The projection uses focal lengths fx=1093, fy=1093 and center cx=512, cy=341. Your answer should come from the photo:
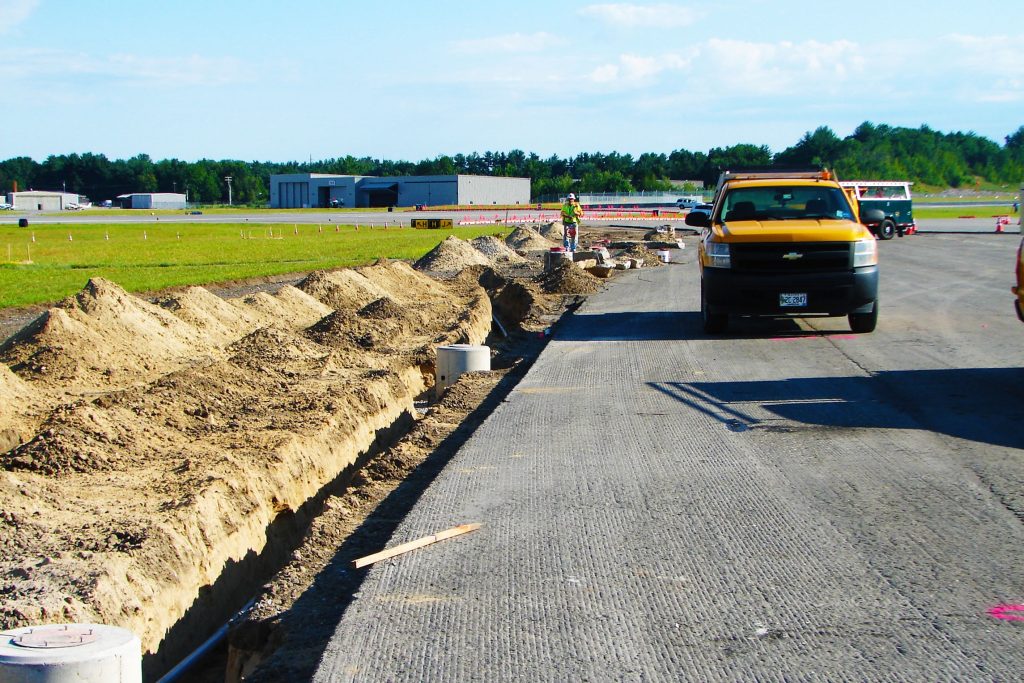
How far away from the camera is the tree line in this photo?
11538 centimetres

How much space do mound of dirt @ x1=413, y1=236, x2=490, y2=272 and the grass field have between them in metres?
2.07

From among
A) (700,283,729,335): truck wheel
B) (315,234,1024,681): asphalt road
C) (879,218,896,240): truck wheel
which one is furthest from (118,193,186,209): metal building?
(315,234,1024,681): asphalt road

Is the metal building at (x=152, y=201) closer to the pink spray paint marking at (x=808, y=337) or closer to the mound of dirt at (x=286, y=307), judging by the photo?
the mound of dirt at (x=286, y=307)

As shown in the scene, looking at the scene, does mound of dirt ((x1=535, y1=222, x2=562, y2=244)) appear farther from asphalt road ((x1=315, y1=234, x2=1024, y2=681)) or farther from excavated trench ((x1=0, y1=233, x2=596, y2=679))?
asphalt road ((x1=315, y1=234, x2=1024, y2=681))

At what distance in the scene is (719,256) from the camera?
1360cm

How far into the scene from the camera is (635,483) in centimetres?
698

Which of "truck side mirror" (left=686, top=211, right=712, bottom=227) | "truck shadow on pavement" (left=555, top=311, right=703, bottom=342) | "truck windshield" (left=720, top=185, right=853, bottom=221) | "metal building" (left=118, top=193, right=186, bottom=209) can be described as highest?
"metal building" (left=118, top=193, right=186, bottom=209)

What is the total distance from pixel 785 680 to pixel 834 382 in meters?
6.85

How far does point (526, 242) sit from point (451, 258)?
951cm

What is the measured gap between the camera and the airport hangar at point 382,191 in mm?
121375

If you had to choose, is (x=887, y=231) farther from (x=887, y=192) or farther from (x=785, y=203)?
(x=785, y=203)

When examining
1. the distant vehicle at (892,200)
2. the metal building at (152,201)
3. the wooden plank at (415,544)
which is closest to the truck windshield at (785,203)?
the wooden plank at (415,544)

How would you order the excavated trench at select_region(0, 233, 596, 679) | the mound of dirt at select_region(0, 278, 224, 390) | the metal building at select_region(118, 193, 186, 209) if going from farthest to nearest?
the metal building at select_region(118, 193, 186, 209), the mound of dirt at select_region(0, 278, 224, 390), the excavated trench at select_region(0, 233, 596, 679)

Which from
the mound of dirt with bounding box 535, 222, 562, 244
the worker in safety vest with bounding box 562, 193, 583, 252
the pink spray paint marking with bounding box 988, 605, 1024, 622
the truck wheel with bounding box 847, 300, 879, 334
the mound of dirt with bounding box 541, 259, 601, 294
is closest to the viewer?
the pink spray paint marking with bounding box 988, 605, 1024, 622
